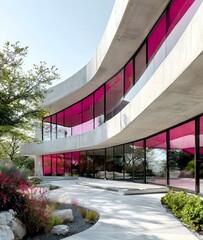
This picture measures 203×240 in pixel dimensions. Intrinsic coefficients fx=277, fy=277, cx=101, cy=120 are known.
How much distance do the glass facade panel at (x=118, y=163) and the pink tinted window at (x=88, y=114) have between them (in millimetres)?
2738

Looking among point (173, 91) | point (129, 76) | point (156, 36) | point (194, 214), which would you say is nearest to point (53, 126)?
point (129, 76)

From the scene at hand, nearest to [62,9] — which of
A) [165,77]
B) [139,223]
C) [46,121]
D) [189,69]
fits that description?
[165,77]

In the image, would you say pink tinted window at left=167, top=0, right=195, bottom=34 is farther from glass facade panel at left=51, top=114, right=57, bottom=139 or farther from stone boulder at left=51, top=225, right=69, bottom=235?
glass facade panel at left=51, top=114, right=57, bottom=139

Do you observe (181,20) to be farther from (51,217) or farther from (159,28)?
(51,217)

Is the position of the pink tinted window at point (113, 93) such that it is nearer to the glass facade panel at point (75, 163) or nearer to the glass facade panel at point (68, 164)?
the glass facade panel at point (75, 163)

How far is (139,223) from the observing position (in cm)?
733

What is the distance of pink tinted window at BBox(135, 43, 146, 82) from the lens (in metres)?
12.9

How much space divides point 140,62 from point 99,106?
7645 millimetres

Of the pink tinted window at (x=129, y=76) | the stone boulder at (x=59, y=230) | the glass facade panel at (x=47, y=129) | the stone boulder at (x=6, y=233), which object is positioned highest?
the pink tinted window at (x=129, y=76)

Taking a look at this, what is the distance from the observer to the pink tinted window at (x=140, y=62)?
12.9m

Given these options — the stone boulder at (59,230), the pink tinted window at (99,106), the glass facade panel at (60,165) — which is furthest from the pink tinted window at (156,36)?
the glass facade panel at (60,165)

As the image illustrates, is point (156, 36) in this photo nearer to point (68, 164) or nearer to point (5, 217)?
point (5, 217)

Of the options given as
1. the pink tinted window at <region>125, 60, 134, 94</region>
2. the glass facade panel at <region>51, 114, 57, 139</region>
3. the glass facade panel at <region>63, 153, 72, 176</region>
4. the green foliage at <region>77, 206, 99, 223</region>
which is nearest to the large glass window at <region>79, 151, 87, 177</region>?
the glass facade panel at <region>63, 153, 72, 176</region>

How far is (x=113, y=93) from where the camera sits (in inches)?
706
